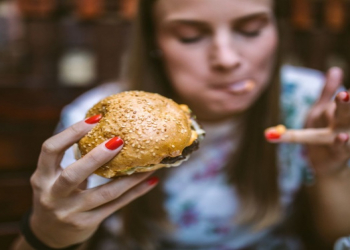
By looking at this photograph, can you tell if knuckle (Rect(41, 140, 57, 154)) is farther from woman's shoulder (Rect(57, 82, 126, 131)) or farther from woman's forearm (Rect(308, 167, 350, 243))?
woman's forearm (Rect(308, 167, 350, 243))

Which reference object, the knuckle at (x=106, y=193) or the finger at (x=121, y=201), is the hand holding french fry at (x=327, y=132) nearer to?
the finger at (x=121, y=201)

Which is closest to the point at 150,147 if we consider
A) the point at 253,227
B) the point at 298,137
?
the point at 298,137

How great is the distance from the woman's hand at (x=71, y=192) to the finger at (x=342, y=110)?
2.11ft

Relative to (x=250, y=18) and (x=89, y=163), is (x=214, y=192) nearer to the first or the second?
(x=250, y=18)

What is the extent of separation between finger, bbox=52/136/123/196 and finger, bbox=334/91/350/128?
0.70 metres

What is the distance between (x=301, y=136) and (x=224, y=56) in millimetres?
443

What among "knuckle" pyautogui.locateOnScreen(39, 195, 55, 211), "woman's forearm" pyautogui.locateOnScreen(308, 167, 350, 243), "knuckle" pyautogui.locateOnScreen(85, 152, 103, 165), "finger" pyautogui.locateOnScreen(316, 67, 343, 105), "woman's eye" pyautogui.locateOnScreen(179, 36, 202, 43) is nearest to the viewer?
"knuckle" pyautogui.locateOnScreen(85, 152, 103, 165)

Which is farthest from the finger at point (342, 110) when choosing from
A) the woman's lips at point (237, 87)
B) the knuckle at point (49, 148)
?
the knuckle at point (49, 148)

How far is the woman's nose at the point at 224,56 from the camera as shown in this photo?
4.31ft

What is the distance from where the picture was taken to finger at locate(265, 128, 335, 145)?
1.08 meters

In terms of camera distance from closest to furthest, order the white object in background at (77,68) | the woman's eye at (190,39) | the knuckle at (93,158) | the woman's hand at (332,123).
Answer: the knuckle at (93,158) → the woman's hand at (332,123) → the woman's eye at (190,39) → the white object in background at (77,68)

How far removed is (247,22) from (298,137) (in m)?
0.56

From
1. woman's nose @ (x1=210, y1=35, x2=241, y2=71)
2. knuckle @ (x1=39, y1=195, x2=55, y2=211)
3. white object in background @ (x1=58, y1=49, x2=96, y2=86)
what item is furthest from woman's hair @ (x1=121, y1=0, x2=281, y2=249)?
white object in background @ (x1=58, y1=49, x2=96, y2=86)

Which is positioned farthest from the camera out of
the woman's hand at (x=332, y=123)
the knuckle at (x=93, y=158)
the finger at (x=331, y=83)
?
the finger at (x=331, y=83)
